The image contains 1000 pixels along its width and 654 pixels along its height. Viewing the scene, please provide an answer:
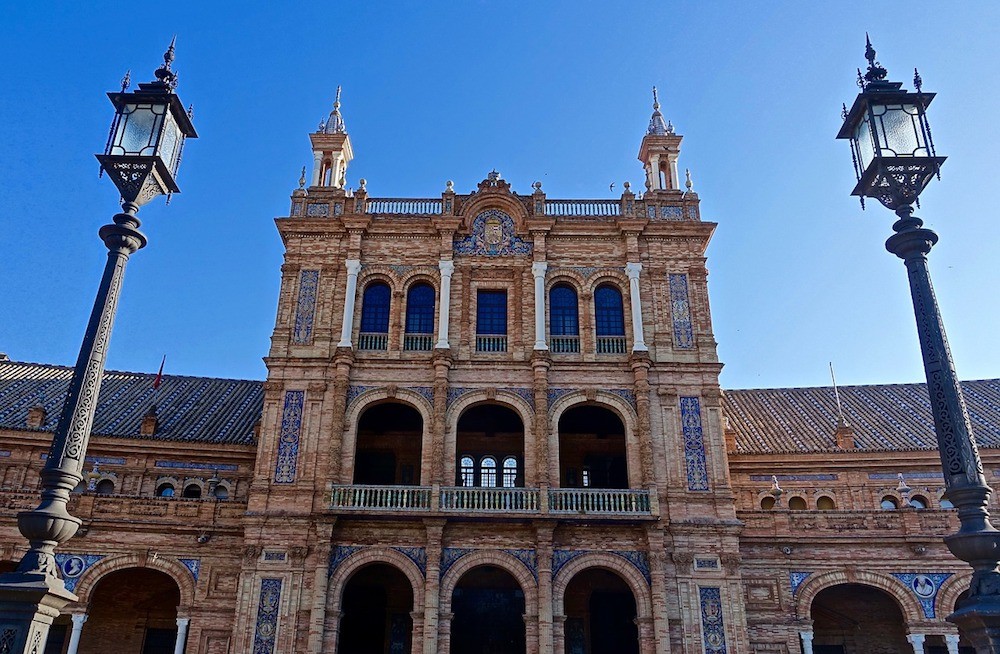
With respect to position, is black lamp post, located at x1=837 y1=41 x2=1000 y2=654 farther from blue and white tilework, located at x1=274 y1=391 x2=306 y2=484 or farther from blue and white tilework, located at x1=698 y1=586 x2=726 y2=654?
blue and white tilework, located at x1=274 y1=391 x2=306 y2=484

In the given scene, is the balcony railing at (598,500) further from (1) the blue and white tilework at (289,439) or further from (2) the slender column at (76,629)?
(2) the slender column at (76,629)

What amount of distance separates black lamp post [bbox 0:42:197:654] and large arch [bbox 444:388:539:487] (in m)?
12.9

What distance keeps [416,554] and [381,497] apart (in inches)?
74.1

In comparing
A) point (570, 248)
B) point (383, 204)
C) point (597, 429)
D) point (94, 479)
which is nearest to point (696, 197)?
point (570, 248)

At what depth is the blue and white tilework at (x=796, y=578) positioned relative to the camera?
77.6 feet

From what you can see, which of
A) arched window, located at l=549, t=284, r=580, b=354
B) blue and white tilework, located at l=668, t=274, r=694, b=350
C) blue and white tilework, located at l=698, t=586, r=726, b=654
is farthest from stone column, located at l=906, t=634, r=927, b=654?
arched window, located at l=549, t=284, r=580, b=354

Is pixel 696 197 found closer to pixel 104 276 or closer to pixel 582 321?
pixel 582 321

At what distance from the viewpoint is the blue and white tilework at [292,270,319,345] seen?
25.4 meters

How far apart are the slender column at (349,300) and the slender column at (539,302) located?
18.9 ft

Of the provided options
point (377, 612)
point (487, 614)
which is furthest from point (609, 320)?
point (377, 612)

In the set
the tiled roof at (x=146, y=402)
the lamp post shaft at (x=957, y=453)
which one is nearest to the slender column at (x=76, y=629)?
the tiled roof at (x=146, y=402)

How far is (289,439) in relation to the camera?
2391 cm

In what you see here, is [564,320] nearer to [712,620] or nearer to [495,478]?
[495,478]

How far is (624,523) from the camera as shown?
22.7 meters
